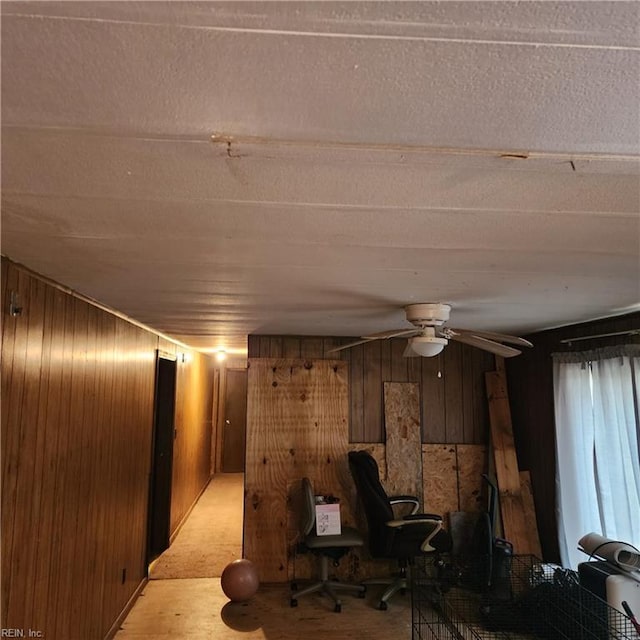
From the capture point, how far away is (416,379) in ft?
14.6

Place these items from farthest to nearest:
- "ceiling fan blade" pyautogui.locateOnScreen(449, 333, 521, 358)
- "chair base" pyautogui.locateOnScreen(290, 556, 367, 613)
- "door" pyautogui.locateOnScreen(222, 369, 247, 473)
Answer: "door" pyautogui.locateOnScreen(222, 369, 247, 473) < "chair base" pyautogui.locateOnScreen(290, 556, 367, 613) < "ceiling fan blade" pyautogui.locateOnScreen(449, 333, 521, 358)

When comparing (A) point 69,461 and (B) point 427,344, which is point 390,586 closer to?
(B) point 427,344

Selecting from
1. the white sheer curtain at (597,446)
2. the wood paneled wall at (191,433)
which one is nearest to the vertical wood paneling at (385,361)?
the white sheer curtain at (597,446)

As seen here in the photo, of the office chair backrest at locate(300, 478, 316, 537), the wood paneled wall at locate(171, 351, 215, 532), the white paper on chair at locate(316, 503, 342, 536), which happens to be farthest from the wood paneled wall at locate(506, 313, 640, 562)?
the wood paneled wall at locate(171, 351, 215, 532)

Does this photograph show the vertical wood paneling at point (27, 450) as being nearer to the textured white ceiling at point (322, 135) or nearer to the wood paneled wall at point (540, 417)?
the textured white ceiling at point (322, 135)

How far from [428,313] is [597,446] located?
180 centimetres

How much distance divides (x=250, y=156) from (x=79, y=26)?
1.29 ft

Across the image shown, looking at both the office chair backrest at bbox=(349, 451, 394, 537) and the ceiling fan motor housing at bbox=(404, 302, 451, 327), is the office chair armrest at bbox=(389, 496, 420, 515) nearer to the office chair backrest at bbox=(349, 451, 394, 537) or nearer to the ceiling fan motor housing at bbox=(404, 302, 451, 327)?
the office chair backrest at bbox=(349, 451, 394, 537)

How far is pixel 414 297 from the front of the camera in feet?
7.93

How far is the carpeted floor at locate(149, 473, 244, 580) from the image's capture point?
4.29 meters

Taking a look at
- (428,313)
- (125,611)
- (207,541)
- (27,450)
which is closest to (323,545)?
(125,611)

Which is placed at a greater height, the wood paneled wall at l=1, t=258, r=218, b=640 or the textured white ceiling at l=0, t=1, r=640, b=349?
the textured white ceiling at l=0, t=1, r=640, b=349

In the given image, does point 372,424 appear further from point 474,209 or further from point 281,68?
point 281,68

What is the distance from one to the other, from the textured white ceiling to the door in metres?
7.48
